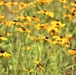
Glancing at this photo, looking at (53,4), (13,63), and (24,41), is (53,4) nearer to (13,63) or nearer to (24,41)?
(24,41)

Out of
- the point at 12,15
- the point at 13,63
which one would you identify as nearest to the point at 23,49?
the point at 13,63

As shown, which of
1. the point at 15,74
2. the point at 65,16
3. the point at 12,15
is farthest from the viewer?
the point at 12,15

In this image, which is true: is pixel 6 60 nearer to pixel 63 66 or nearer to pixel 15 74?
pixel 15 74

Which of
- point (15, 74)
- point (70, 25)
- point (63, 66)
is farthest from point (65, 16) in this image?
point (15, 74)

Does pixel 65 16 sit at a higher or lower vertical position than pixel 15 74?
higher

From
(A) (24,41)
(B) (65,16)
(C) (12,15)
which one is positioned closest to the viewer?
(A) (24,41)

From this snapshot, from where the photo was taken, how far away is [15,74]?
3.24 meters

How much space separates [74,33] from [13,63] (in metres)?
1.42

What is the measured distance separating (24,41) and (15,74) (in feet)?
1.93

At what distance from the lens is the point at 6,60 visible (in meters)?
3.28

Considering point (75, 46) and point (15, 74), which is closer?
point (15, 74)

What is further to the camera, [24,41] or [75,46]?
[75,46]

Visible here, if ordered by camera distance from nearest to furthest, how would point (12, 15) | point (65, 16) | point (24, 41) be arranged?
1. point (24, 41)
2. point (65, 16)
3. point (12, 15)

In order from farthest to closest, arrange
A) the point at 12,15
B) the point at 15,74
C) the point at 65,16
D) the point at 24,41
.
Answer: the point at 12,15 < the point at 65,16 < the point at 24,41 < the point at 15,74
